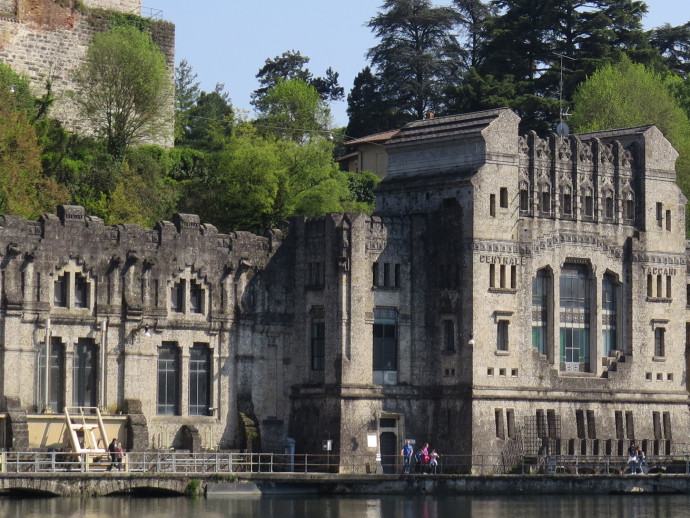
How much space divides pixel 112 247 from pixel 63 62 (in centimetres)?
3397

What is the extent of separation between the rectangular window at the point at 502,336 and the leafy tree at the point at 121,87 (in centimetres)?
3082

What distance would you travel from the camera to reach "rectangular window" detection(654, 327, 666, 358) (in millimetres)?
99750

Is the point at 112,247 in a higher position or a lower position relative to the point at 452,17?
lower

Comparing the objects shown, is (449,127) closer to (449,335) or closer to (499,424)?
(449,335)

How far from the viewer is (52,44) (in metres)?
122

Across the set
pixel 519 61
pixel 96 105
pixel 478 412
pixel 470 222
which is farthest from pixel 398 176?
pixel 519 61

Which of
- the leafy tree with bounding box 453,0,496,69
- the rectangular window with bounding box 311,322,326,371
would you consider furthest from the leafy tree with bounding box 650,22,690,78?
the rectangular window with bounding box 311,322,326,371

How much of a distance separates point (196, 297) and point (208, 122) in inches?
2364

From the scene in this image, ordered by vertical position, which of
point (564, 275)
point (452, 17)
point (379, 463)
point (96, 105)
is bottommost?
point (379, 463)

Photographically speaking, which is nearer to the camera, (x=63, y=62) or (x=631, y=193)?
(x=631, y=193)

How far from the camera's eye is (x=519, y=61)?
131875 mm

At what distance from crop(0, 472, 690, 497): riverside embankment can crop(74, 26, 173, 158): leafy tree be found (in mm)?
35707

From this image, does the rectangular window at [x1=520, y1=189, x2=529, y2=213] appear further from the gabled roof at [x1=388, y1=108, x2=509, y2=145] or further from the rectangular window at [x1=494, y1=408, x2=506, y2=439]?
the rectangular window at [x1=494, y1=408, x2=506, y2=439]

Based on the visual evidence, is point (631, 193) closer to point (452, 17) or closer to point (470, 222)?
point (470, 222)
